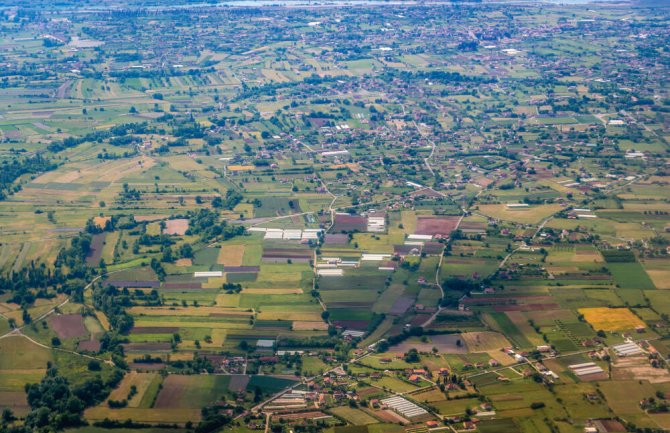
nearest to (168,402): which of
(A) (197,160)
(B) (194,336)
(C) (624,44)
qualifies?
(B) (194,336)

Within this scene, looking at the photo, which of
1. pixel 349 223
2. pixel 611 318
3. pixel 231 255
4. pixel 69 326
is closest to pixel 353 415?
pixel 611 318

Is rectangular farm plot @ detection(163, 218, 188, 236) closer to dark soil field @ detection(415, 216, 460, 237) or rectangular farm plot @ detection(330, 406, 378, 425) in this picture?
dark soil field @ detection(415, 216, 460, 237)

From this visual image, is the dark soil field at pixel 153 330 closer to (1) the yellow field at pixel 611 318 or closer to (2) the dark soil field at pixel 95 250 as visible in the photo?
(2) the dark soil field at pixel 95 250

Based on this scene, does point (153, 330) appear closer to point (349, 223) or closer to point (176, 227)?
point (176, 227)

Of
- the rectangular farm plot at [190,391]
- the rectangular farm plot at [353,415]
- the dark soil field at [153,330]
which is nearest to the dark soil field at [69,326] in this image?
the dark soil field at [153,330]

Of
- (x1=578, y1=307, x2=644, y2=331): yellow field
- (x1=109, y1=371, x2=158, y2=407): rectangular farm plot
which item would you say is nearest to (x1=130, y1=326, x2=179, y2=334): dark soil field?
(x1=109, y1=371, x2=158, y2=407): rectangular farm plot

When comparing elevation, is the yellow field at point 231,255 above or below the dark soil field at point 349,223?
above
